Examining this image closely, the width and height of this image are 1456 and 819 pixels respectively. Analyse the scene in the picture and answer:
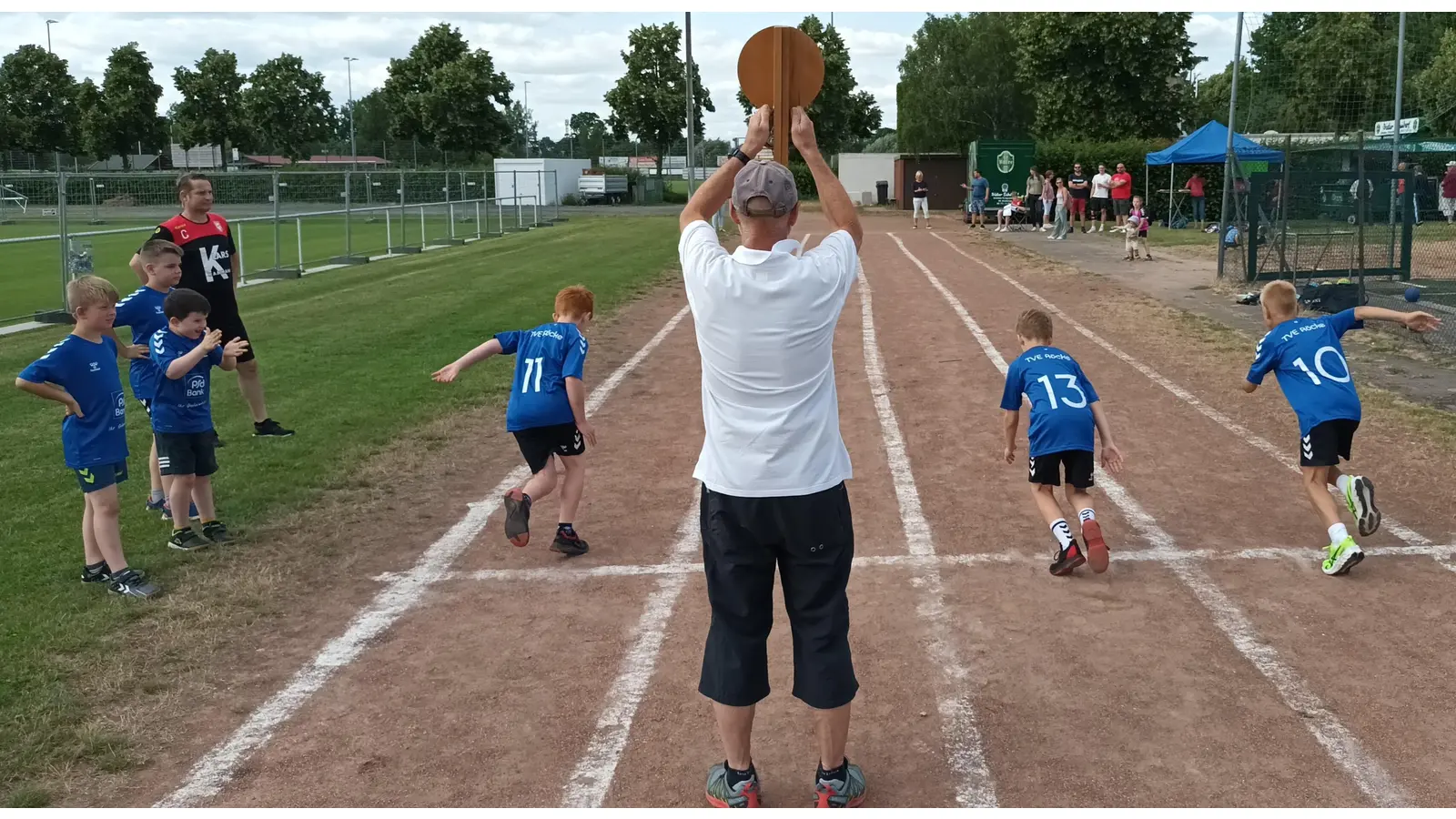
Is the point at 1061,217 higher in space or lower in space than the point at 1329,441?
higher

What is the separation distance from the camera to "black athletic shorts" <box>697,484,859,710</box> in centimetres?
367

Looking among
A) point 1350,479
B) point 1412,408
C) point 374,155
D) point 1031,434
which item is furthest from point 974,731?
point 374,155

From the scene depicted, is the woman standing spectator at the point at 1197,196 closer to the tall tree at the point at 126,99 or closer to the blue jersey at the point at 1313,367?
the blue jersey at the point at 1313,367

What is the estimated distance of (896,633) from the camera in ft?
18.3

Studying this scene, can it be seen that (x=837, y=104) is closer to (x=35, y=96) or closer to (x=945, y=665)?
(x=35, y=96)

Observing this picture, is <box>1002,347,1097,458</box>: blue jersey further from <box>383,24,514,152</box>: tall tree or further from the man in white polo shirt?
<box>383,24,514,152</box>: tall tree

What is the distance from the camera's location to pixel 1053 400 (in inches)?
255

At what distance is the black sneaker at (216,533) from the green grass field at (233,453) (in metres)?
0.17

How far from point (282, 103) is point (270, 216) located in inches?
2055

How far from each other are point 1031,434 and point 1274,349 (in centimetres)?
153

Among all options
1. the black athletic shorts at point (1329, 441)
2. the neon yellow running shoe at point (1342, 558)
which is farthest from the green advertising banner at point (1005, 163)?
the neon yellow running shoe at point (1342, 558)

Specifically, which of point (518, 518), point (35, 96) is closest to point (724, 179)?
point (518, 518)

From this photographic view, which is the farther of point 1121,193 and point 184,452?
point 1121,193

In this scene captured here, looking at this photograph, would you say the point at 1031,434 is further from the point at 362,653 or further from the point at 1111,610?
the point at 362,653
